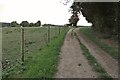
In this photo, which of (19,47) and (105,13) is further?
(105,13)

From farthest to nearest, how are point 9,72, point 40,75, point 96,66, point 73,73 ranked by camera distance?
point 96,66 < point 9,72 < point 73,73 < point 40,75

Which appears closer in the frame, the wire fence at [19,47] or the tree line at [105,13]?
the wire fence at [19,47]

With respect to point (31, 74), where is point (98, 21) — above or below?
above

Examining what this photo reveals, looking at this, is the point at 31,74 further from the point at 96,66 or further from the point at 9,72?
the point at 96,66

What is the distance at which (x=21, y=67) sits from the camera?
550 inches

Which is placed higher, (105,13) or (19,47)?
(105,13)

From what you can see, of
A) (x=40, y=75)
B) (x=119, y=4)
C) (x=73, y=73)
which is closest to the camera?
(x=40, y=75)

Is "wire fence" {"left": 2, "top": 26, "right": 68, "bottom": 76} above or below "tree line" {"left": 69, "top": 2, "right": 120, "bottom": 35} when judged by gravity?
below

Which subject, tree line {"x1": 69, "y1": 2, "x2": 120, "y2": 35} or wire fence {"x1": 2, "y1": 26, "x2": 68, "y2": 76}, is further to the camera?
tree line {"x1": 69, "y1": 2, "x2": 120, "y2": 35}

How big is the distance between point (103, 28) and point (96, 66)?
34.2 m

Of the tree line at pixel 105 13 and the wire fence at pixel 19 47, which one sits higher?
the tree line at pixel 105 13

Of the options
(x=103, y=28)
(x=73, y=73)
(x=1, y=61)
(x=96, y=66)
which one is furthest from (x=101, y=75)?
(x=103, y=28)

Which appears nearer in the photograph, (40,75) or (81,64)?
(40,75)

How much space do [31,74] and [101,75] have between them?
256 centimetres
